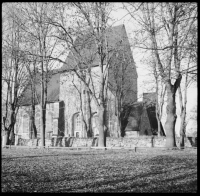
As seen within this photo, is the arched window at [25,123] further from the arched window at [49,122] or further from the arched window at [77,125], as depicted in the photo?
the arched window at [77,125]

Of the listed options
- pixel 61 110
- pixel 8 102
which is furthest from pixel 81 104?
pixel 8 102

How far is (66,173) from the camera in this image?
9.10 m

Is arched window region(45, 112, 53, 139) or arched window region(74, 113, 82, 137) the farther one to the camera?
arched window region(45, 112, 53, 139)

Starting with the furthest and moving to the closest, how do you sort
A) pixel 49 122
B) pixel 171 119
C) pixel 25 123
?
1. pixel 25 123
2. pixel 49 122
3. pixel 171 119

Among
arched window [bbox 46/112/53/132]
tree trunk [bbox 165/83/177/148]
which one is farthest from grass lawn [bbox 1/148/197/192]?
arched window [bbox 46/112/53/132]

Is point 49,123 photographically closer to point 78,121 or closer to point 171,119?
point 78,121

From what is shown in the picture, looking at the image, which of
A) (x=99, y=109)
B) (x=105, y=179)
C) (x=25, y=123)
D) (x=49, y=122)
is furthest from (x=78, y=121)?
(x=105, y=179)

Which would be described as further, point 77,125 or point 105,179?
point 77,125

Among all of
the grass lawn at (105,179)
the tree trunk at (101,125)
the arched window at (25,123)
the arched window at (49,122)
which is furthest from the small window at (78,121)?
the grass lawn at (105,179)

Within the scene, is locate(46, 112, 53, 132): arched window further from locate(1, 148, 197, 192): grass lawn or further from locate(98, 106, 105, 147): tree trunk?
locate(1, 148, 197, 192): grass lawn

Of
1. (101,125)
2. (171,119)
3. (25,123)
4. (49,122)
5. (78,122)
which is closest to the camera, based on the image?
(171,119)

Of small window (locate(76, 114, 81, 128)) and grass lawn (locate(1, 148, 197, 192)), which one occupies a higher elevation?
small window (locate(76, 114, 81, 128))

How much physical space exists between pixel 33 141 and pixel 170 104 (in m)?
21.0

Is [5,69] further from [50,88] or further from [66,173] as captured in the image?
[66,173]
